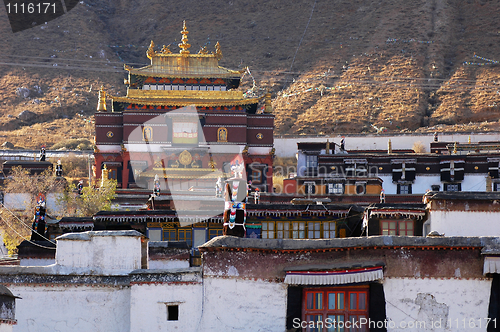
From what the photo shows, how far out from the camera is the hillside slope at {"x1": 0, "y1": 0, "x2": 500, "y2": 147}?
99.9 metres

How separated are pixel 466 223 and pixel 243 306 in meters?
7.93

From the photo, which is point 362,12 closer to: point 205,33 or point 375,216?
point 205,33

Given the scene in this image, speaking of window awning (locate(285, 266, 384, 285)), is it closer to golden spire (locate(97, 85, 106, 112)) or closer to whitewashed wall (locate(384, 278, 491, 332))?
whitewashed wall (locate(384, 278, 491, 332))

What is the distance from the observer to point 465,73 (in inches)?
4281

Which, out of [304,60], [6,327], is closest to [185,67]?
[6,327]

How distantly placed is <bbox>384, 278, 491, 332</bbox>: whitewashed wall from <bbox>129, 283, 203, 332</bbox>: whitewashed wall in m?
5.00

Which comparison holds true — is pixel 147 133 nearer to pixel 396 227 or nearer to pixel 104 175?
→ pixel 104 175

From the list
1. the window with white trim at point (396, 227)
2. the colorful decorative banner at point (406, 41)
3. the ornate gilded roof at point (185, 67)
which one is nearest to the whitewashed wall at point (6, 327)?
the window with white trim at point (396, 227)

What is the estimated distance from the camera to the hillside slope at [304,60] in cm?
9994

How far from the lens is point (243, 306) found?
21.4 m

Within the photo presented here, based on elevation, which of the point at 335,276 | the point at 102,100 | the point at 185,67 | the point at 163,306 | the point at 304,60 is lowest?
the point at 163,306

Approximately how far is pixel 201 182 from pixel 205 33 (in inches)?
3267

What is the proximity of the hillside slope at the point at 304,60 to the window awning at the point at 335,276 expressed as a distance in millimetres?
71310

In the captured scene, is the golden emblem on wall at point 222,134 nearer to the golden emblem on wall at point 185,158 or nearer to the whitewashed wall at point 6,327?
the golden emblem on wall at point 185,158
